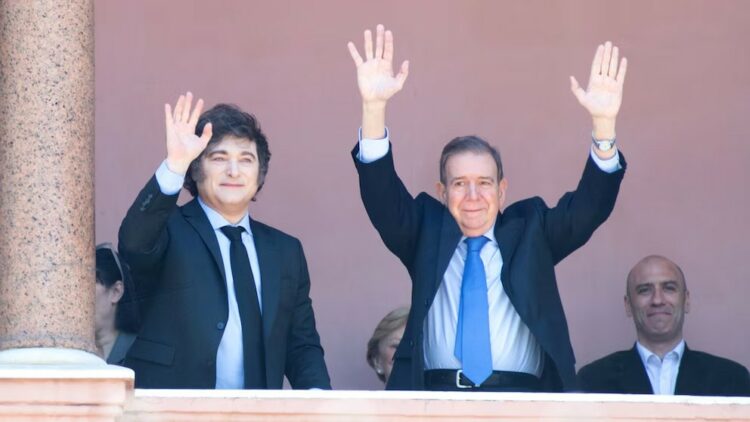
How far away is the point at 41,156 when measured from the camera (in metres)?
7.41

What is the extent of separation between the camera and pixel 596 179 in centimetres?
781

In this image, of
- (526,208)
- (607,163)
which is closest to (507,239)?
(526,208)

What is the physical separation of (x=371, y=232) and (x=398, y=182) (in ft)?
8.36

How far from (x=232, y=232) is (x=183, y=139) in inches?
19.0

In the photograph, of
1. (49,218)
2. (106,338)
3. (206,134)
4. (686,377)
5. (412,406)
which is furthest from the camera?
(686,377)

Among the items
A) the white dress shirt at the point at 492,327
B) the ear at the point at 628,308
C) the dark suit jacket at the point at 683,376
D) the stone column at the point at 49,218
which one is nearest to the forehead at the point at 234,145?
the white dress shirt at the point at 492,327

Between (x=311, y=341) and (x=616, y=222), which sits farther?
(x=616, y=222)

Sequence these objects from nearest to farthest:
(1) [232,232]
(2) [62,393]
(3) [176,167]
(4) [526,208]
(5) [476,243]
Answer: (2) [62,393] < (3) [176,167] < (1) [232,232] < (5) [476,243] < (4) [526,208]

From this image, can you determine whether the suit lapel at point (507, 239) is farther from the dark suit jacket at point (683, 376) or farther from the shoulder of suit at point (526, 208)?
the dark suit jacket at point (683, 376)

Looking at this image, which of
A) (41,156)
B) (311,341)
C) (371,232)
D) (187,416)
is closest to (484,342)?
(311,341)

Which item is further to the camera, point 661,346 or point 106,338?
point 661,346

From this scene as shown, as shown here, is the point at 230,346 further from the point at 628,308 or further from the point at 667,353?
the point at 628,308

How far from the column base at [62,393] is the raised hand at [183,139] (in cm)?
78

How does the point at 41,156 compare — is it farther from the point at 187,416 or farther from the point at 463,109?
the point at 463,109
